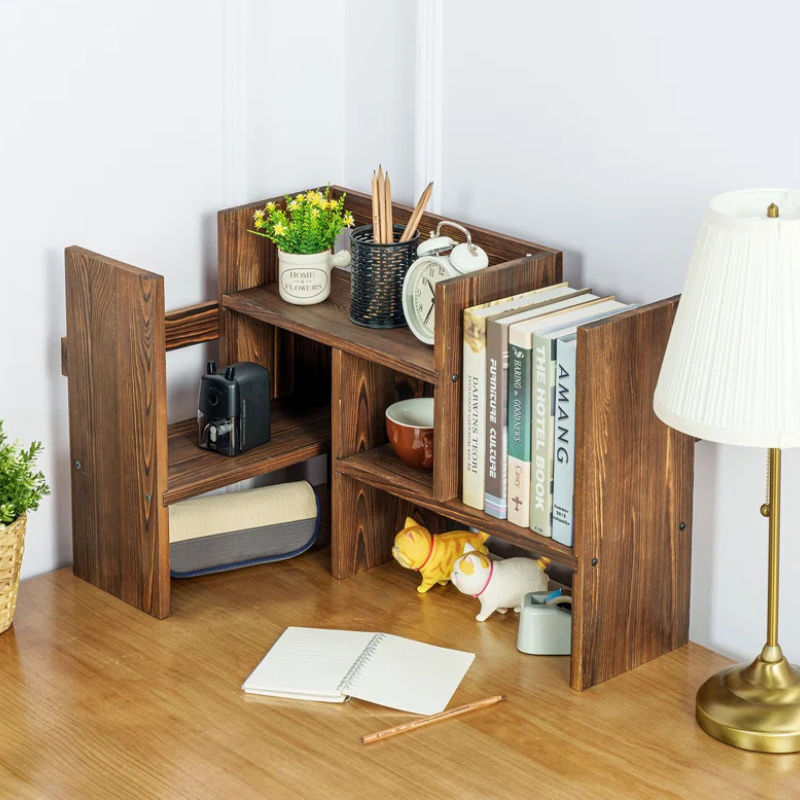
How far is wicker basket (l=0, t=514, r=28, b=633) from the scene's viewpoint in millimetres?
1614

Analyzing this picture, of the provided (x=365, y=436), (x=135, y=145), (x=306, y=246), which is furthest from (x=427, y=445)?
(x=135, y=145)

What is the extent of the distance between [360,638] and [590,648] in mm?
293

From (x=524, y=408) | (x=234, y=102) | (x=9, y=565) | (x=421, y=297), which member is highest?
(x=234, y=102)

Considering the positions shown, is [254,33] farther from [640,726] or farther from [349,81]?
[640,726]

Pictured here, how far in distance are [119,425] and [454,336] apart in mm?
453

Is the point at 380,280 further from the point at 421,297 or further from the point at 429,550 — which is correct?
the point at 429,550

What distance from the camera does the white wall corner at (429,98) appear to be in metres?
1.82

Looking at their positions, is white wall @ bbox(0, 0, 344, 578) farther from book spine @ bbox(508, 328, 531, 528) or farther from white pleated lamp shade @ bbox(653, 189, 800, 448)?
white pleated lamp shade @ bbox(653, 189, 800, 448)

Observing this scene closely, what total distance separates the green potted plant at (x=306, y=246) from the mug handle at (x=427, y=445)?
10.8 inches

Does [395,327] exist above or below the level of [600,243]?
below

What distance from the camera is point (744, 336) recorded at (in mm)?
1272

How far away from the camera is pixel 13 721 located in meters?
1.48

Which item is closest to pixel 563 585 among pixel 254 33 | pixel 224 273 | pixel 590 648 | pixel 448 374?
pixel 590 648

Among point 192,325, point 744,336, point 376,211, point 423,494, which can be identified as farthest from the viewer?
point 192,325
